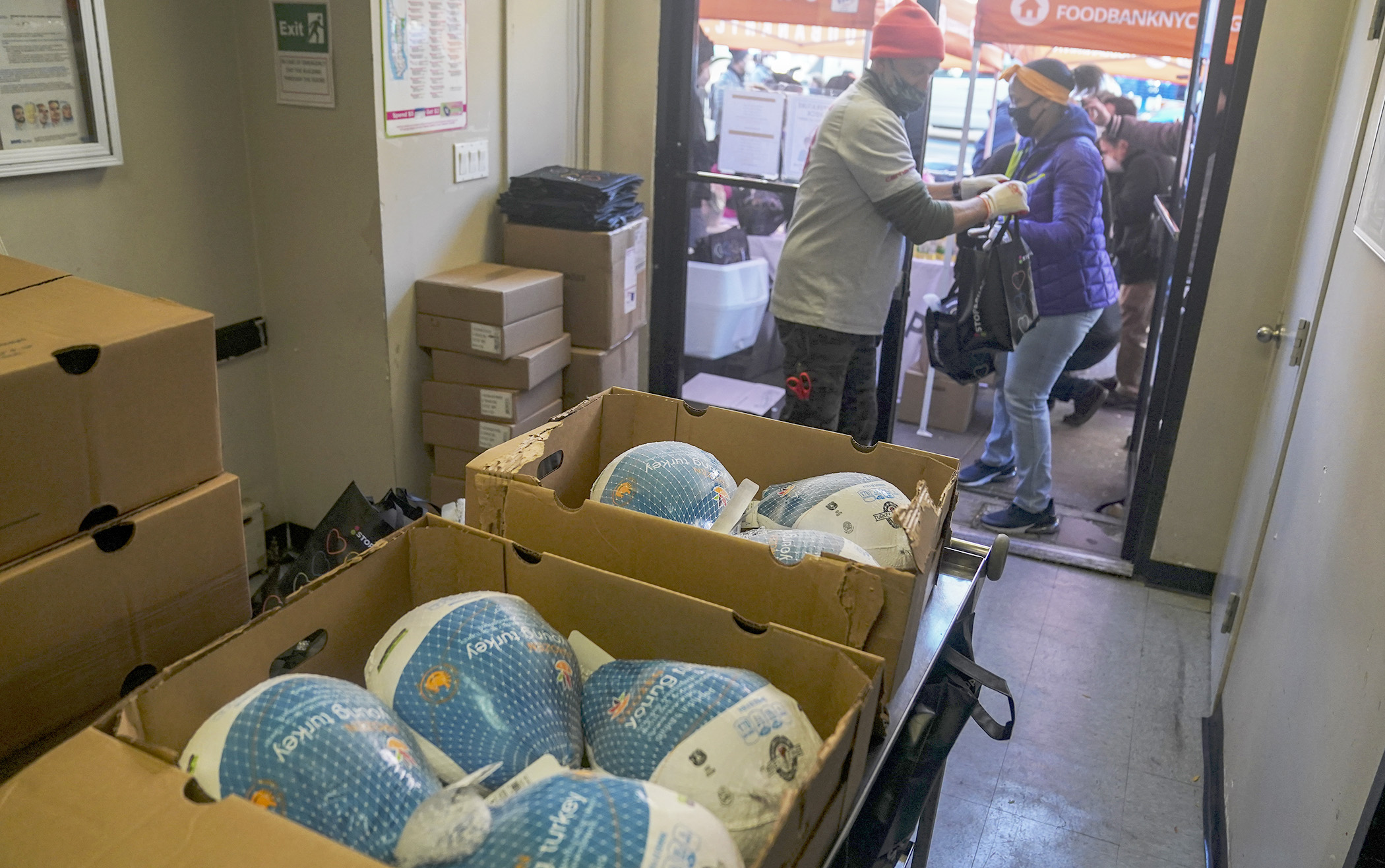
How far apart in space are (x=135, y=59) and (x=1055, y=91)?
2702mm

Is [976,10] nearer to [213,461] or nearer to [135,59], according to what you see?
[135,59]

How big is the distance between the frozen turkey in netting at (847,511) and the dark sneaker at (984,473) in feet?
8.43

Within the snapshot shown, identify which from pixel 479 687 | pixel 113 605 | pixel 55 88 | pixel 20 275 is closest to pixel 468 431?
pixel 55 88

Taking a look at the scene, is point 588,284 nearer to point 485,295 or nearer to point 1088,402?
point 485,295

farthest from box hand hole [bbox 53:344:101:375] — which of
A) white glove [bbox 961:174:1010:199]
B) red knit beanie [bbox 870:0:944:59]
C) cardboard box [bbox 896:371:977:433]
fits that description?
cardboard box [bbox 896:371:977:433]

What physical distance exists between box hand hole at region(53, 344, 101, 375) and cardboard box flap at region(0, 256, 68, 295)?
0.20 m

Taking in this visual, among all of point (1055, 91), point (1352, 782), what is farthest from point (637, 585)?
point (1055, 91)

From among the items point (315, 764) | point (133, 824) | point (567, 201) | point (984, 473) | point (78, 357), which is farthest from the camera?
point (984, 473)

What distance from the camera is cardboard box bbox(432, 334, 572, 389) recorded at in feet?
9.00

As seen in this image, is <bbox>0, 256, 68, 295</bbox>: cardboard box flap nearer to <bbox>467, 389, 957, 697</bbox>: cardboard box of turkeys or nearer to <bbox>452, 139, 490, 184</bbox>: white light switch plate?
<bbox>467, 389, 957, 697</bbox>: cardboard box of turkeys

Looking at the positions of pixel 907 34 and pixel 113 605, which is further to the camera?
pixel 907 34

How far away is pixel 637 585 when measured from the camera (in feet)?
3.59

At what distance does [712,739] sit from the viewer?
3.04 ft

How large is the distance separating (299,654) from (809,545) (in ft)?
1.97
